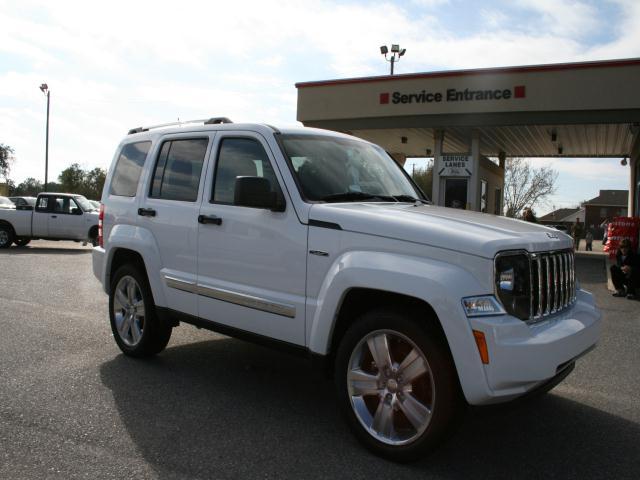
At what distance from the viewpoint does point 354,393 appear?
3.58 meters

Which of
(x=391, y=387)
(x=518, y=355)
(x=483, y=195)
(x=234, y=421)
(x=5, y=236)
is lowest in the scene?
(x=234, y=421)

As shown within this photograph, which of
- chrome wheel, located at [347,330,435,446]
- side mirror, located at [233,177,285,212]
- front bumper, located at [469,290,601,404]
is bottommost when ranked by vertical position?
chrome wheel, located at [347,330,435,446]

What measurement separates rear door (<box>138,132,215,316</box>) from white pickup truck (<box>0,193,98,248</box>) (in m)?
14.1

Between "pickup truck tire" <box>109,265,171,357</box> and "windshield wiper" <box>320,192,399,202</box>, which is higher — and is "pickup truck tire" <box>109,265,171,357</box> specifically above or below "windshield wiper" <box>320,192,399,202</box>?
below

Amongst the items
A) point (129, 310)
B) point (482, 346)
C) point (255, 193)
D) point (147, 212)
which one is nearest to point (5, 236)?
point (129, 310)

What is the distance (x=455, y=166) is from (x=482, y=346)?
1784 cm

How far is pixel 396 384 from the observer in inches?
136

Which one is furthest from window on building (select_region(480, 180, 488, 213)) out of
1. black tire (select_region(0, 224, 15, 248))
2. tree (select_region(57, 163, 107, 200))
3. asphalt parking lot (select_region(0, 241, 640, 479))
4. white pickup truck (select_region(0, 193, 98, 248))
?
tree (select_region(57, 163, 107, 200))

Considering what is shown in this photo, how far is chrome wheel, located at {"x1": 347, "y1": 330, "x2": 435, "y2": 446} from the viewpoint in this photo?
3.34 m

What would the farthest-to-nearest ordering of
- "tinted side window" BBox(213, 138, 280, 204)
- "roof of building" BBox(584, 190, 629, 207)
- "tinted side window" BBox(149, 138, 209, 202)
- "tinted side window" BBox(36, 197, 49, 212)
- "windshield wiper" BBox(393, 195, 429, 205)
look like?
1. "roof of building" BBox(584, 190, 629, 207)
2. "tinted side window" BBox(36, 197, 49, 212)
3. "tinted side window" BBox(149, 138, 209, 202)
4. "windshield wiper" BBox(393, 195, 429, 205)
5. "tinted side window" BBox(213, 138, 280, 204)

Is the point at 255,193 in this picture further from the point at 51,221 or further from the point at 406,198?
the point at 51,221

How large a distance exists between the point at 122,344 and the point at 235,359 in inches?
43.1

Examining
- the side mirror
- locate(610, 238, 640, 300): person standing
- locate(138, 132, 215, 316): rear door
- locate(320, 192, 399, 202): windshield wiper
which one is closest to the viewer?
the side mirror

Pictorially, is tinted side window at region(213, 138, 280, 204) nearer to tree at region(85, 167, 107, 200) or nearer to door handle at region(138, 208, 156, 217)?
door handle at region(138, 208, 156, 217)
